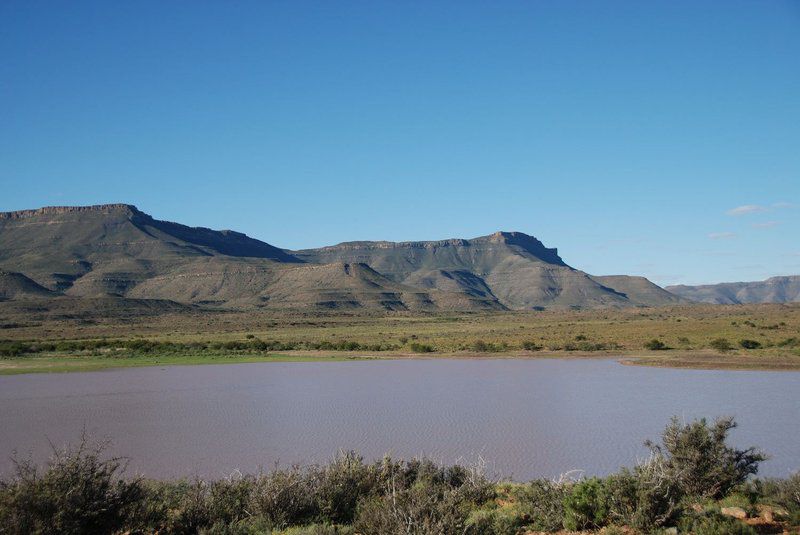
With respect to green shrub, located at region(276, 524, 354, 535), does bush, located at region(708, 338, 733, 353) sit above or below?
above

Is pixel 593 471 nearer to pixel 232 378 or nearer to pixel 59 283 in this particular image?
pixel 232 378

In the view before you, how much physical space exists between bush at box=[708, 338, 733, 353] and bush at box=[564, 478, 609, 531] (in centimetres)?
3935

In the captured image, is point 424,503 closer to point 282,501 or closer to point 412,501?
point 412,501

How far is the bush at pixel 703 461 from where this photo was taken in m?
10.6

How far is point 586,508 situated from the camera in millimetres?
9227

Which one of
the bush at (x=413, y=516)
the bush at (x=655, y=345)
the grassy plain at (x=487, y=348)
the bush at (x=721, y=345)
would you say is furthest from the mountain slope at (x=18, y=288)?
the bush at (x=413, y=516)

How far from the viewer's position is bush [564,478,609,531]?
906 cm

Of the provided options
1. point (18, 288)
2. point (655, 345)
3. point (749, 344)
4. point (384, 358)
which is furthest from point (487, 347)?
point (18, 288)

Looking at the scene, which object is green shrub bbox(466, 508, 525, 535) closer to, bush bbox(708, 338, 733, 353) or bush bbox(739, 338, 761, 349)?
bush bbox(708, 338, 733, 353)

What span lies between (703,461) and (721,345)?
3901 cm

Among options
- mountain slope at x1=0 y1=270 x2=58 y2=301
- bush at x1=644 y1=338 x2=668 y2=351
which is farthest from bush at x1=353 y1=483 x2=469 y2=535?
mountain slope at x1=0 y1=270 x2=58 y2=301

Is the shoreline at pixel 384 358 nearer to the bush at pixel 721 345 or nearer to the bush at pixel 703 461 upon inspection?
the bush at pixel 721 345

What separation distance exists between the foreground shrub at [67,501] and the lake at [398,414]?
568 centimetres

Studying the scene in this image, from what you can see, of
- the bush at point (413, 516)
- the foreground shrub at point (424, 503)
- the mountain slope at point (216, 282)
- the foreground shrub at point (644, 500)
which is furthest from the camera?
the mountain slope at point (216, 282)
